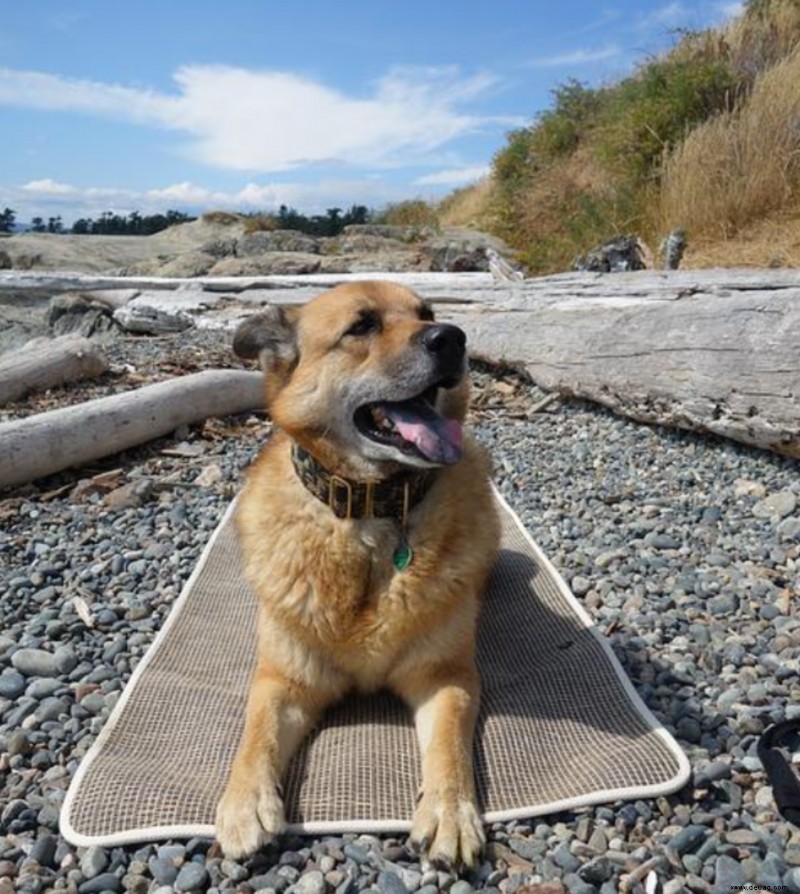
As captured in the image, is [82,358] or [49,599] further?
[82,358]

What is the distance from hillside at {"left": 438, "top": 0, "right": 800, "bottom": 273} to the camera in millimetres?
9242

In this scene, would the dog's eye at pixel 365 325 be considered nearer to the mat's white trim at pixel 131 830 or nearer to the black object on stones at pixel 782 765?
the mat's white trim at pixel 131 830

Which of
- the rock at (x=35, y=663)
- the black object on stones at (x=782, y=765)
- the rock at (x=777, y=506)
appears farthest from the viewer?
the rock at (x=777, y=506)

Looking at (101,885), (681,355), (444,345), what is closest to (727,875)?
(101,885)

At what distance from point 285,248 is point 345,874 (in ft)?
51.9

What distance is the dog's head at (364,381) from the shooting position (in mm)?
2617

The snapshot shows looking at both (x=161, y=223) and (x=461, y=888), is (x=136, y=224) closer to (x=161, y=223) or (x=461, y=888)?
(x=161, y=223)

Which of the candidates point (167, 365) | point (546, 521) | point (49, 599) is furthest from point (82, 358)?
point (546, 521)

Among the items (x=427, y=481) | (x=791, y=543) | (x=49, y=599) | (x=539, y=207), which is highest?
(x=539, y=207)

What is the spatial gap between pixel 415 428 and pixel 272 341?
64 centimetres

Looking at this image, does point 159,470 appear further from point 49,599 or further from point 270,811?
point 270,811

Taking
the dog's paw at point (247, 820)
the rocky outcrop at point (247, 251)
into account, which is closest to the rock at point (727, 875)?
the dog's paw at point (247, 820)

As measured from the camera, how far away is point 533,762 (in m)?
2.36

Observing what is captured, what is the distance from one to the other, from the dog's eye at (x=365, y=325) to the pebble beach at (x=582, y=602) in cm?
151
